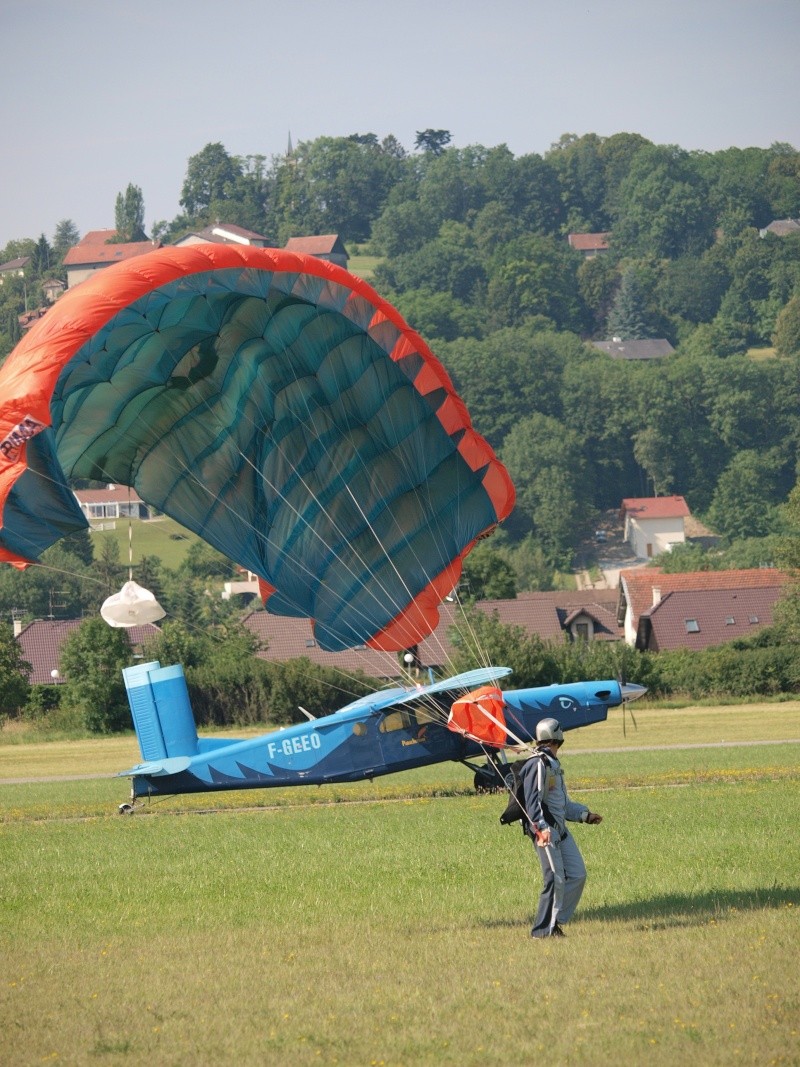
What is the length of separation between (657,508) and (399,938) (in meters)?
122

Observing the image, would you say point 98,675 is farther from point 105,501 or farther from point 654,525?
point 654,525

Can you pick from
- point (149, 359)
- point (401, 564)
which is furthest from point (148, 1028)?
point (401, 564)

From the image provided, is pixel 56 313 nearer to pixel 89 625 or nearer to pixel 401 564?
pixel 401 564

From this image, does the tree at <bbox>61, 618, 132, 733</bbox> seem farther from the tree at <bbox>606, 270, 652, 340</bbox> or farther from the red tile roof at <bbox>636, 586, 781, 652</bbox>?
the tree at <bbox>606, 270, 652, 340</bbox>

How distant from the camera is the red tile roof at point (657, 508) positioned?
129m

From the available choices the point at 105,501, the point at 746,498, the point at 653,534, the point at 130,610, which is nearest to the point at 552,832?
the point at 130,610

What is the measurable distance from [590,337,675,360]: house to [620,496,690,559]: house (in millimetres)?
46239

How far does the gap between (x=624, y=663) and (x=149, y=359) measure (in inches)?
1367

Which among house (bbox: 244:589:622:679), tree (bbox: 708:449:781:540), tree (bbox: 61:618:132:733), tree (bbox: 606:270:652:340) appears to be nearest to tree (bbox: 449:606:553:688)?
house (bbox: 244:589:622:679)

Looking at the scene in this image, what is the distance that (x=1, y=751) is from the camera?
135 ft

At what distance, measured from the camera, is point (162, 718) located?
19516 mm

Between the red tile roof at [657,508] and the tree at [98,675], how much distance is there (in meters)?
85.0

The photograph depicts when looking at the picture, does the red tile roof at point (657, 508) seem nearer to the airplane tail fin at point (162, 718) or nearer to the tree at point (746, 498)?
the tree at point (746, 498)

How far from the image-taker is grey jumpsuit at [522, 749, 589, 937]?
9992 millimetres
